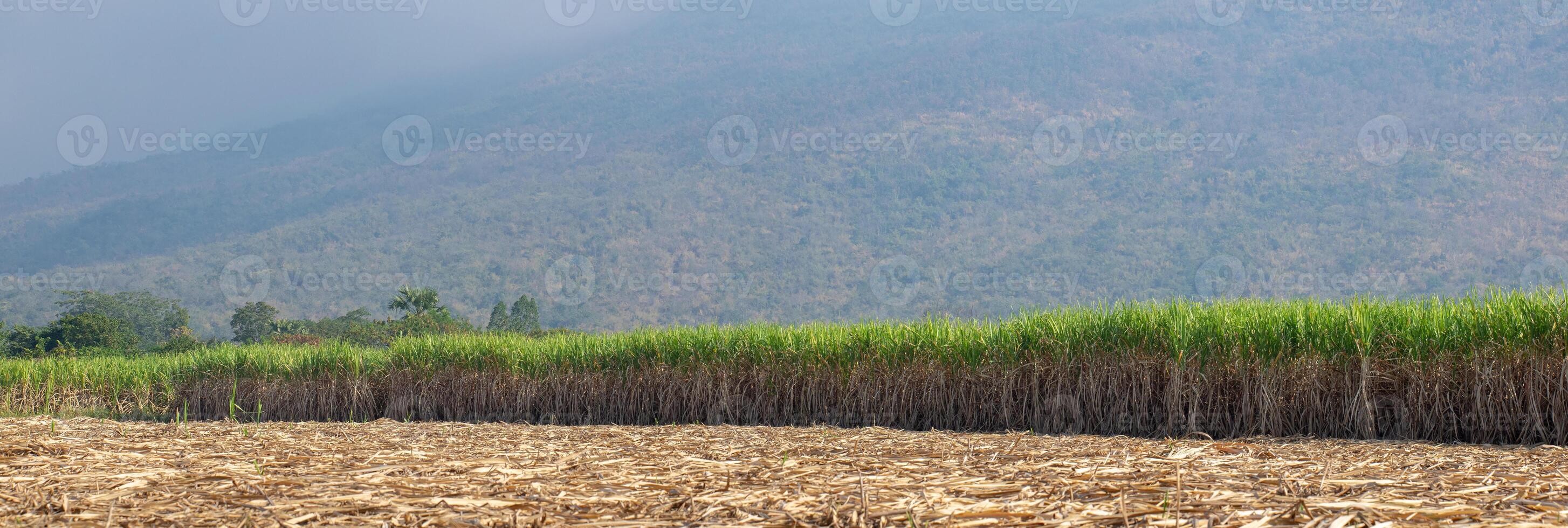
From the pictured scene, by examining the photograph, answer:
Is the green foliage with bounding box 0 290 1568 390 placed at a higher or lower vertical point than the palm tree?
lower

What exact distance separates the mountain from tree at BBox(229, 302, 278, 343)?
2611 centimetres

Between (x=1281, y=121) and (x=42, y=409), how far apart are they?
357 ft

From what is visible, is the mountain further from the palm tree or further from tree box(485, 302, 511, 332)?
the palm tree

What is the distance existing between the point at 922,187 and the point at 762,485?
100.0m

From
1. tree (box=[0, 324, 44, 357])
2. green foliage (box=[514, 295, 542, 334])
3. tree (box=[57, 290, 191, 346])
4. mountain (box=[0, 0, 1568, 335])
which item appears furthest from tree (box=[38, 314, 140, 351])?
mountain (box=[0, 0, 1568, 335])

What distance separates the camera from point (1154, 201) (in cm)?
9219

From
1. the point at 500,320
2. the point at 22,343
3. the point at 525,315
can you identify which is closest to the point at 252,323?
the point at 22,343

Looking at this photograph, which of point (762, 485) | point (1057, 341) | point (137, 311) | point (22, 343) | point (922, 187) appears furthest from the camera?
point (922, 187)

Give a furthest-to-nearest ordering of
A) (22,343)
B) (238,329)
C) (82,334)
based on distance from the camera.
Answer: (238,329)
(22,343)
(82,334)

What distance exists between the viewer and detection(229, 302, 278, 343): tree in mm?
53969

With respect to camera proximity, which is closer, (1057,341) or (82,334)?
(1057,341)

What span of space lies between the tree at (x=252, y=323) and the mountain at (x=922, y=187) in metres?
26.1

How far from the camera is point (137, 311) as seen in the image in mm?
66688

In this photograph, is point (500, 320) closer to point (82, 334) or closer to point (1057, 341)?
point (82, 334)
